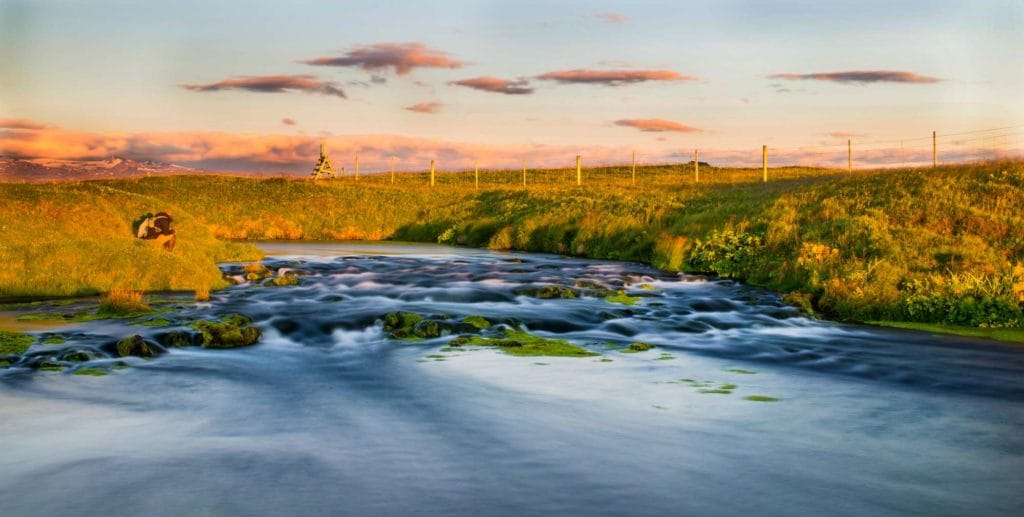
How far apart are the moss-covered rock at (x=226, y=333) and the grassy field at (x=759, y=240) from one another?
6.53 metres

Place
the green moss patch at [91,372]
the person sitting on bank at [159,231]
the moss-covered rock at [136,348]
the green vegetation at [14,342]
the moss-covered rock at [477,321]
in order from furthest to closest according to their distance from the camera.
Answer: the person sitting on bank at [159,231]
the moss-covered rock at [477,321]
the moss-covered rock at [136,348]
the green vegetation at [14,342]
the green moss patch at [91,372]

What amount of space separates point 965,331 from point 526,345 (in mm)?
9124

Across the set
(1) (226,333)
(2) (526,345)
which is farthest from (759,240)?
(1) (226,333)

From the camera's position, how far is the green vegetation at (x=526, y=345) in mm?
15711

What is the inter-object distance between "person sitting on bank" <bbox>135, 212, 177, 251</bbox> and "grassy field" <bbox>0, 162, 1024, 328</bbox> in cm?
46

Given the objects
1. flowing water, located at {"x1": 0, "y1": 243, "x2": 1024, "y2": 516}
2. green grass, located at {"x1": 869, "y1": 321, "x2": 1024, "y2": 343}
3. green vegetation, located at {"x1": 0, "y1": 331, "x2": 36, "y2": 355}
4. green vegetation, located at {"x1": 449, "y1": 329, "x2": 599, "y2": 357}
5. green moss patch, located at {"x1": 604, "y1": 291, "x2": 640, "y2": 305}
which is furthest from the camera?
green moss patch, located at {"x1": 604, "y1": 291, "x2": 640, "y2": 305}

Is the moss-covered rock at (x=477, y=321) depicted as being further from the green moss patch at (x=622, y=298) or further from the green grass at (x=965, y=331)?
the green grass at (x=965, y=331)

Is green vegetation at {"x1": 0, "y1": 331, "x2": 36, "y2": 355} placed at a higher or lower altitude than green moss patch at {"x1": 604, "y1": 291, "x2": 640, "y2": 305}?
higher

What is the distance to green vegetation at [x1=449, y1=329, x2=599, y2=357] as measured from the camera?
15.7 m

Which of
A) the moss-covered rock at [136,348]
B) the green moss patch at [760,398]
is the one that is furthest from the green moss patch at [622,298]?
the moss-covered rock at [136,348]

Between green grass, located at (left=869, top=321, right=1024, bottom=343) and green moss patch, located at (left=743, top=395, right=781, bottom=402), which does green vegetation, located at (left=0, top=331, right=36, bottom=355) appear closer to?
green moss patch, located at (left=743, top=395, right=781, bottom=402)

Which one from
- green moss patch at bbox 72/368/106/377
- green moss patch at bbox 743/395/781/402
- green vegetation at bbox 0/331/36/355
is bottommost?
green moss patch at bbox 743/395/781/402

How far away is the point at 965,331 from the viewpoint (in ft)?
58.4

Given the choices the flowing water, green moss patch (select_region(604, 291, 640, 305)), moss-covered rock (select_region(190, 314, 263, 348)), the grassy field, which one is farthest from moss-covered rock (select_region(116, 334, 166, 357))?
green moss patch (select_region(604, 291, 640, 305))
